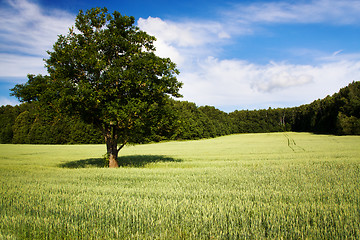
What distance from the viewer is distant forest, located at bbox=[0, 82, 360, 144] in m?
69.8

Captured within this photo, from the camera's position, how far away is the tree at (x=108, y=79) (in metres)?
13.7

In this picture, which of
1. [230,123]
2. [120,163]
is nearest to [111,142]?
[120,163]

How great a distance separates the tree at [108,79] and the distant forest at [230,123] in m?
23.6

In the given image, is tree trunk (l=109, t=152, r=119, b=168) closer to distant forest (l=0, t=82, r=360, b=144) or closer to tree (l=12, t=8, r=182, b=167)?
tree (l=12, t=8, r=182, b=167)

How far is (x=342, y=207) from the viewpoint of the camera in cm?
517

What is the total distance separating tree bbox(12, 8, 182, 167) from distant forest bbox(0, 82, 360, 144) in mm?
23628

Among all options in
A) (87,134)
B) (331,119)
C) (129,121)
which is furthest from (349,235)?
(331,119)

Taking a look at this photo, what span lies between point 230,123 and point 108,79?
109 metres

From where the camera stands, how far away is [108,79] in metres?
13.8

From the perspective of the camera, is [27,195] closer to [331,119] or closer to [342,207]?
[342,207]

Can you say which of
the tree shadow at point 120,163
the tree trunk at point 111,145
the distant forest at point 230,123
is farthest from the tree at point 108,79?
the distant forest at point 230,123

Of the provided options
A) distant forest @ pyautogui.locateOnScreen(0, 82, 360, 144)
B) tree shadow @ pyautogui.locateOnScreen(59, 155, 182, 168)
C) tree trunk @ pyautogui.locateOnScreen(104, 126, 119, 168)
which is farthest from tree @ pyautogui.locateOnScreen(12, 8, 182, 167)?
distant forest @ pyautogui.locateOnScreen(0, 82, 360, 144)

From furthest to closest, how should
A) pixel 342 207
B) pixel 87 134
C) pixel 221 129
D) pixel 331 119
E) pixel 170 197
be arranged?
pixel 221 129, pixel 331 119, pixel 87 134, pixel 170 197, pixel 342 207

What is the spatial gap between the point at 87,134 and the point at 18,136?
2525 cm
